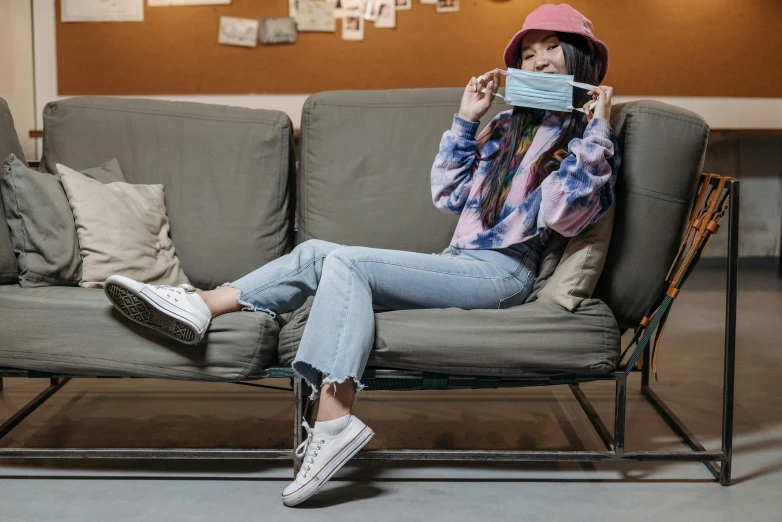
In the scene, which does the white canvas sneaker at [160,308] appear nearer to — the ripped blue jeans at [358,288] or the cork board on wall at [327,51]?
the ripped blue jeans at [358,288]

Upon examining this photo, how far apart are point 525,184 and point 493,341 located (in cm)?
43

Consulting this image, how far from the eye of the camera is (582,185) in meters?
1.86

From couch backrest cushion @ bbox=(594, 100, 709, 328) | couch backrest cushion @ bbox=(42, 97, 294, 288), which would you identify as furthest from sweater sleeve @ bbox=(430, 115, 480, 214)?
couch backrest cushion @ bbox=(42, 97, 294, 288)

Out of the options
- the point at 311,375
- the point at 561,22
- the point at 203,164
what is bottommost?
the point at 311,375

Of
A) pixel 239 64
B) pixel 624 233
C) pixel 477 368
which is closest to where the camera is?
pixel 477 368

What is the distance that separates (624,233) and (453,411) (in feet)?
2.68

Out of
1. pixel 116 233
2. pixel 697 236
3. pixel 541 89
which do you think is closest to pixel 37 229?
pixel 116 233

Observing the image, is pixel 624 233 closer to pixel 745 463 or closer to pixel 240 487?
pixel 745 463

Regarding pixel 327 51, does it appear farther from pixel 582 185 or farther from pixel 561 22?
pixel 582 185

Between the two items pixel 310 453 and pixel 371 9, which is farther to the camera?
pixel 371 9

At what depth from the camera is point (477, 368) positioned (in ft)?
6.13

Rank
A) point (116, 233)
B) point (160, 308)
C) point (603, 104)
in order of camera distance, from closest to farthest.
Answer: point (160, 308) → point (603, 104) → point (116, 233)

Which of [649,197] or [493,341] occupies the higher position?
[649,197]

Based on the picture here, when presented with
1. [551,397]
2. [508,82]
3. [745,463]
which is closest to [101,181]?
[508,82]
